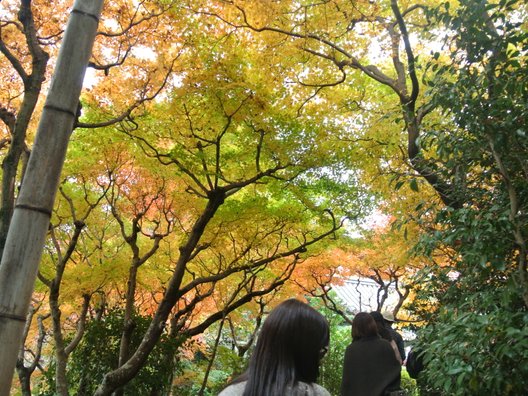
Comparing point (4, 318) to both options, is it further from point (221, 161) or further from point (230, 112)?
point (221, 161)

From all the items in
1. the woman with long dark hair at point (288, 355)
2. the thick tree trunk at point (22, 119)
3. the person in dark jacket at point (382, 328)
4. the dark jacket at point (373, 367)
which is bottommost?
the woman with long dark hair at point (288, 355)

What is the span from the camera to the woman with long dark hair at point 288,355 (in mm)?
1429

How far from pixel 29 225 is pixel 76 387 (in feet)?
29.4

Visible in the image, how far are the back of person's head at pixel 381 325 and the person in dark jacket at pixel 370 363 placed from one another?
578 mm

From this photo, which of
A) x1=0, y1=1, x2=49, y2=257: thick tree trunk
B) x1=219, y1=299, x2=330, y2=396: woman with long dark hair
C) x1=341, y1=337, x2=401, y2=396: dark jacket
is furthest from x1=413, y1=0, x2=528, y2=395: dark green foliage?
x1=0, y1=1, x2=49, y2=257: thick tree trunk

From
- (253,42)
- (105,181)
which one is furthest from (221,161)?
(105,181)

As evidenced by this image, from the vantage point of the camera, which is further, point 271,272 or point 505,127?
point 271,272

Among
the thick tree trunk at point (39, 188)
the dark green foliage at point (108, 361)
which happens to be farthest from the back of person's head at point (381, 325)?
the dark green foliage at point (108, 361)

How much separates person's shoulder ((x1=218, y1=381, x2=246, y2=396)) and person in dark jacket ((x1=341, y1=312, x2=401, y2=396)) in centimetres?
265

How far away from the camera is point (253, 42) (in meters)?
6.97

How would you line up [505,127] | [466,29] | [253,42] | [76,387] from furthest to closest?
[76,387] < [253,42] < [466,29] < [505,127]

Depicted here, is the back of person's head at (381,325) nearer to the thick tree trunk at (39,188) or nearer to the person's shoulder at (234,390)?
the person's shoulder at (234,390)

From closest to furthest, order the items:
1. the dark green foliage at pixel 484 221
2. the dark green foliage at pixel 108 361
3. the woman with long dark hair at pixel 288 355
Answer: the woman with long dark hair at pixel 288 355 → the dark green foliage at pixel 484 221 → the dark green foliage at pixel 108 361

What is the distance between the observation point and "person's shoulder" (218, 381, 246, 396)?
4.78ft
